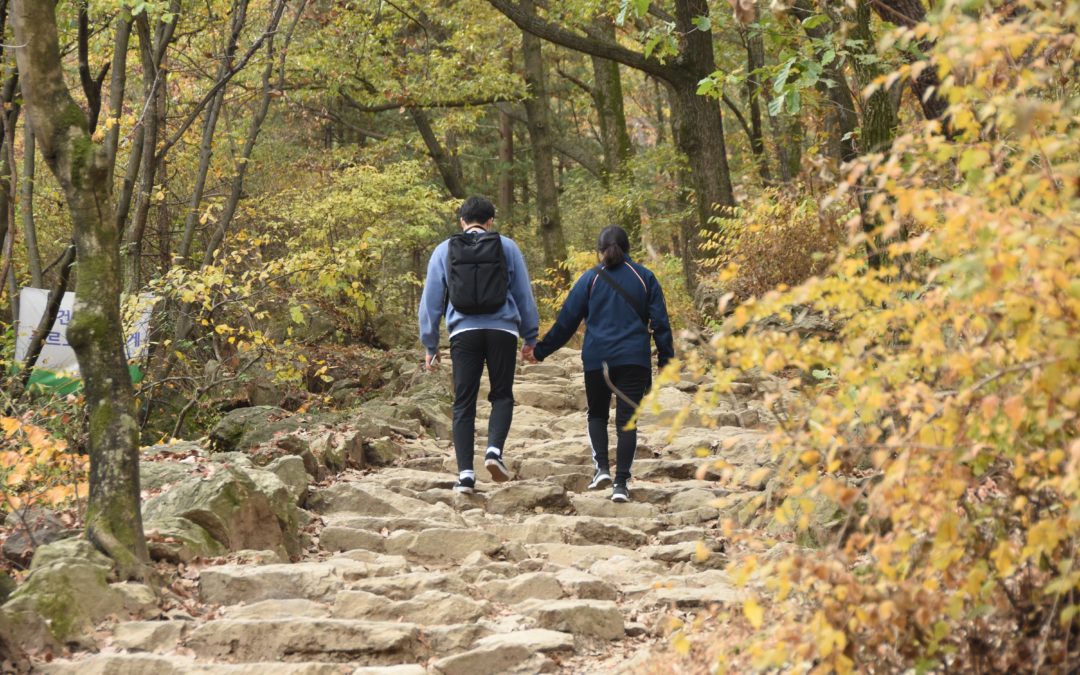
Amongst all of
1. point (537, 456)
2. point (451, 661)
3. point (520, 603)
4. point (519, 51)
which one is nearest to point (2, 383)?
point (537, 456)

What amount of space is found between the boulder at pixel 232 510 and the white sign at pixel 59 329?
3.51 meters

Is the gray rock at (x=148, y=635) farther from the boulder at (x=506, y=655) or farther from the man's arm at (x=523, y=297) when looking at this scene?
the man's arm at (x=523, y=297)

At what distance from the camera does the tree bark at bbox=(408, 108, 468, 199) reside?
22.9 meters

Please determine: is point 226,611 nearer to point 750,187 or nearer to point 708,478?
point 708,478

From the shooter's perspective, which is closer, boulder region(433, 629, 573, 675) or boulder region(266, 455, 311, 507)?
boulder region(433, 629, 573, 675)

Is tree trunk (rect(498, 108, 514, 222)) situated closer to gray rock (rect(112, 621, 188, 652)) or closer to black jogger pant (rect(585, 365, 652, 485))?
black jogger pant (rect(585, 365, 652, 485))

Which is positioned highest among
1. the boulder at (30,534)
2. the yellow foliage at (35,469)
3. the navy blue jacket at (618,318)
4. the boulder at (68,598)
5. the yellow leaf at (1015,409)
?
the navy blue jacket at (618,318)

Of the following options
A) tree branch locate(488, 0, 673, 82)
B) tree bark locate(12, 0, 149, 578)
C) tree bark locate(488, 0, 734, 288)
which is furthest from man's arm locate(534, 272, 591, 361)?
tree bark locate(488, 0, 734, 288)

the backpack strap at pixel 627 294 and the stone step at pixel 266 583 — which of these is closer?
the stone step at pixel 266 583

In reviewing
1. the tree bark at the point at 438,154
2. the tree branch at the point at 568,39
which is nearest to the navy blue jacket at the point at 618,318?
the tree branch at the point at 568,39

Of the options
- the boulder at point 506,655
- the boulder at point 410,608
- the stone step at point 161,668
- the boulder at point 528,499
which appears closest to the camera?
the stone step at point 161,668

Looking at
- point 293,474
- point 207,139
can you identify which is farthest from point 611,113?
point 293,474

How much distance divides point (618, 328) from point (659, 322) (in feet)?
1.00

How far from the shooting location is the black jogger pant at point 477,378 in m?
8.12
